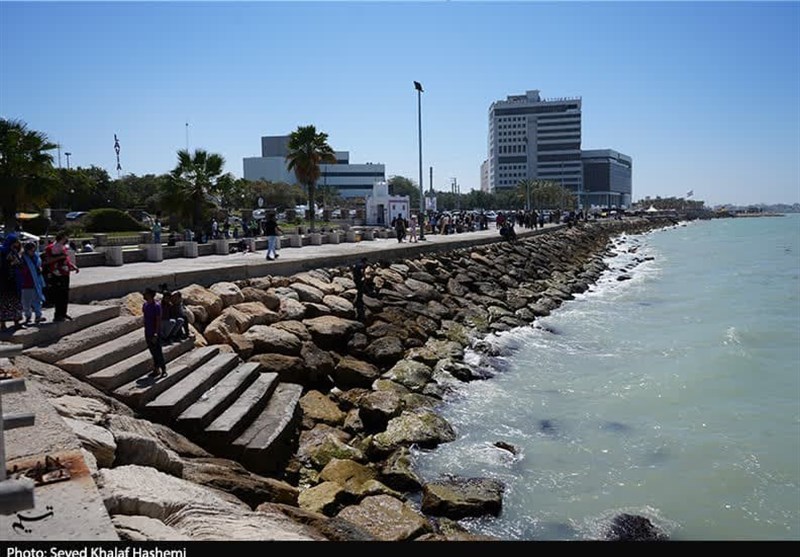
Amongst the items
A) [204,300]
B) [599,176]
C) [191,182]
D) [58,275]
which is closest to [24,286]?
[58,275]

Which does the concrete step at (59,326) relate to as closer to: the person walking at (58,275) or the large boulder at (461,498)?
the person walking at (58,275)

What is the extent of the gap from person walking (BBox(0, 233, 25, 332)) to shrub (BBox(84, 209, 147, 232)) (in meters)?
26.2

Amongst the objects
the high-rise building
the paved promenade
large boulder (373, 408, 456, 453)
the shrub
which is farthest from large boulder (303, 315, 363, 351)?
the high-rise building

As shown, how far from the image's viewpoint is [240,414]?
8398mm

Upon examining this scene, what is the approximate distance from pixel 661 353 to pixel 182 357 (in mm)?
A: 13014

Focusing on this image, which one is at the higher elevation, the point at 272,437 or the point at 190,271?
the point at 190,271

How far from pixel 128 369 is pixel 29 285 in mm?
2015

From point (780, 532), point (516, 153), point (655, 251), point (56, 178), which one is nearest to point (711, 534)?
point (780, 532)

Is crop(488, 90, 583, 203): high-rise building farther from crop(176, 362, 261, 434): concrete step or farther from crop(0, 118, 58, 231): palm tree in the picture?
crop(176, 362, 261, 434): concrete step

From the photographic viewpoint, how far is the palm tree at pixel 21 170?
2061 centimetres

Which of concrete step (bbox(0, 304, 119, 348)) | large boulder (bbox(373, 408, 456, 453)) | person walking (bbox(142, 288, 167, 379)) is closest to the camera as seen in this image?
concrete step (bbox(0, 304, 119, 348))

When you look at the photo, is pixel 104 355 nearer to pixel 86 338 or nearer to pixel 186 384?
pixel 86 338

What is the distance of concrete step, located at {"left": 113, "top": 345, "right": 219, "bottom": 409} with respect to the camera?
7.79m

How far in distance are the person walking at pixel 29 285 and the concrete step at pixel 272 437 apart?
10.9 ft
